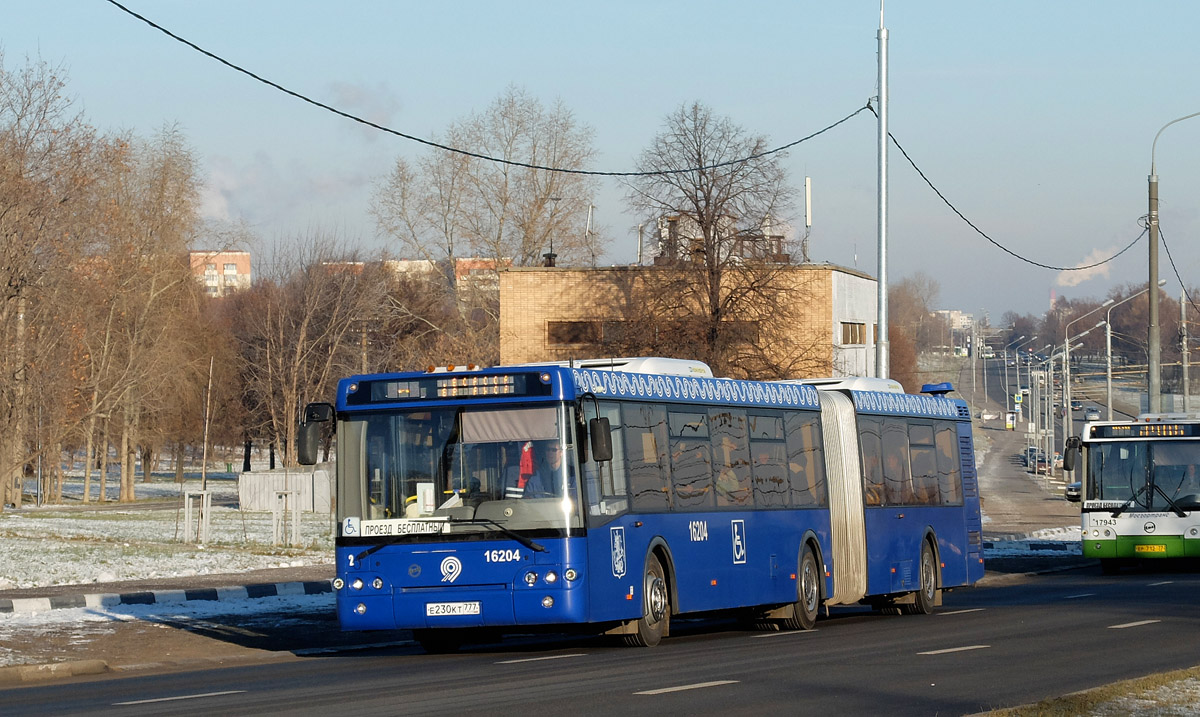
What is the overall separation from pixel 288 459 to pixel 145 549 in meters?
33.6

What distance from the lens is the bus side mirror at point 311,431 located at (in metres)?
14.5

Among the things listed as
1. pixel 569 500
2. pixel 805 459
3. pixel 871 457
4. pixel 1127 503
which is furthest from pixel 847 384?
pixel 1127 503

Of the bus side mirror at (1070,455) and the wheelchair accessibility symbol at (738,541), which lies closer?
the wheelchair accessibility symbol at (738,541)

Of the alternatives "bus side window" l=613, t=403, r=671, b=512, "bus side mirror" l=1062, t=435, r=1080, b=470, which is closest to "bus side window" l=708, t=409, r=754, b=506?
"bus side window" l=613, t=403, r=671, b=512

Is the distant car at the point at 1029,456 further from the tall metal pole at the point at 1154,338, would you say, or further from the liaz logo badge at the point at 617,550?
the liaz logo badge at the point at 617,550

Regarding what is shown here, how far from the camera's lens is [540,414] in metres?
15.0

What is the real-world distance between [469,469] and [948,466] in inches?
430

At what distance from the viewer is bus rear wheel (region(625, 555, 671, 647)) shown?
15828 mm

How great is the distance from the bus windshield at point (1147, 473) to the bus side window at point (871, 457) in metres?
11.8

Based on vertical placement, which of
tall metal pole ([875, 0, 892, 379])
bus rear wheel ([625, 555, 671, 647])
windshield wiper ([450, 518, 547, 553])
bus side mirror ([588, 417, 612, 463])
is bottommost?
bus rear wheel ([625, 555, 671, 647])

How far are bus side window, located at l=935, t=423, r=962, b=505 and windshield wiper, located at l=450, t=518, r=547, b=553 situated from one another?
10.2 meters

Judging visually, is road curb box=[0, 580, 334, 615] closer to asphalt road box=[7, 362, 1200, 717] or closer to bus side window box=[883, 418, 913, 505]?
asphalt road box=[7, 362, 1200, 717]

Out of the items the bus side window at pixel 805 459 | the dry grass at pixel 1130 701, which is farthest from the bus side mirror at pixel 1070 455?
the dry grass at pixel 1130 701

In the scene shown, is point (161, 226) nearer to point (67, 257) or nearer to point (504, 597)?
point (67, 257)
